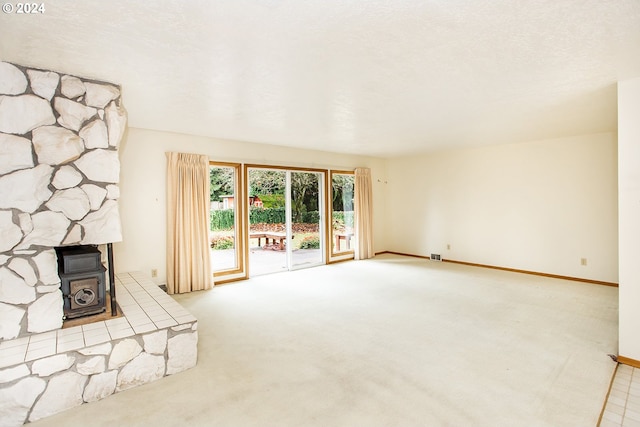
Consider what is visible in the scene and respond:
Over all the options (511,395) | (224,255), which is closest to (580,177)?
(511,395)

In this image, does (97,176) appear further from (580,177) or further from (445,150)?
(580,177)

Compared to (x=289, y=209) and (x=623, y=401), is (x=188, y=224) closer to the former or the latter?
(x=289, y=209)

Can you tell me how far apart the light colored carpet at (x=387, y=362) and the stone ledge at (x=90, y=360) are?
3.6 inches

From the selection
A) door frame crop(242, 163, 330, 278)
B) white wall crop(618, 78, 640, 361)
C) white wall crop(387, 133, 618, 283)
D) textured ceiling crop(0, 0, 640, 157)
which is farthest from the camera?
door frame crop(242, 163, 330, 278)

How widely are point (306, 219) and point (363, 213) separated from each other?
146 centimetres

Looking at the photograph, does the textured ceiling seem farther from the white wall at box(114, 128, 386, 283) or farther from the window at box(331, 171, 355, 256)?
the window at box(331, 171, 355, 256)

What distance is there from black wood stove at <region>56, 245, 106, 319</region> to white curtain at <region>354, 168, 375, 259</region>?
199 inches

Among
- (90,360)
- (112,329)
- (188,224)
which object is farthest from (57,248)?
(188,224)

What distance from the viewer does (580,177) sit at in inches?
199

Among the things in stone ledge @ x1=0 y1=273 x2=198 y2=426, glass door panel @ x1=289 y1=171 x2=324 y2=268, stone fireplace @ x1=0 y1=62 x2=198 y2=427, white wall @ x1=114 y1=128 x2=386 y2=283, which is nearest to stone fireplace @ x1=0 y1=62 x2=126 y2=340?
stone fireplace @ x1=0 y1=62 x2=198 y2=427

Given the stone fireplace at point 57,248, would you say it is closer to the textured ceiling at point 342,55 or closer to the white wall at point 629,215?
the textured ceiling at point 342,55

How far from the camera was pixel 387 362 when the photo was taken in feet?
8.63

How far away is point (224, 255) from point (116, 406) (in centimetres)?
325

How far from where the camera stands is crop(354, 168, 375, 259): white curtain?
6.96 metres
